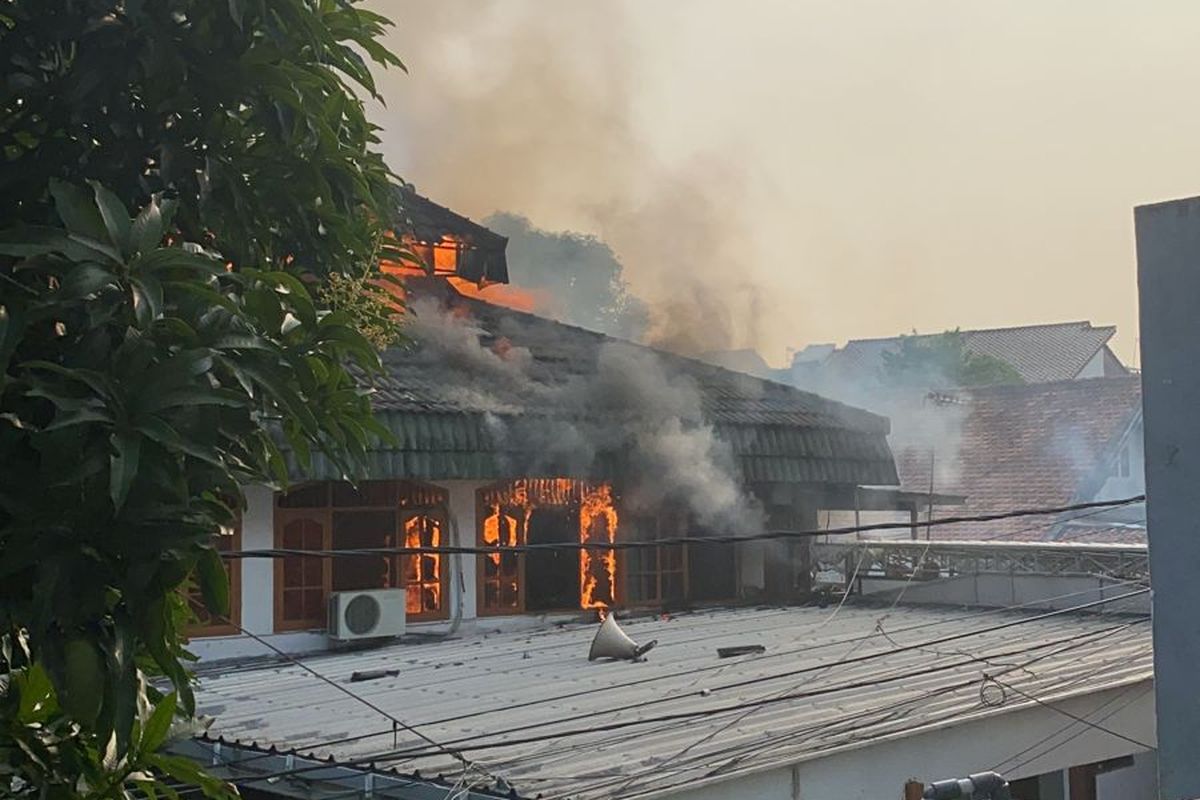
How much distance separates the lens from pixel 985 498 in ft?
104

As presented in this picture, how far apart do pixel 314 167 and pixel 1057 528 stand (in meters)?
27.1

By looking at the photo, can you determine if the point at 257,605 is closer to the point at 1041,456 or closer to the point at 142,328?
the point at 142,328

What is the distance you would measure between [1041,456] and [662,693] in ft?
79.2

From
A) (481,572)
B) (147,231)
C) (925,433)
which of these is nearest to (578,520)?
(481,572)

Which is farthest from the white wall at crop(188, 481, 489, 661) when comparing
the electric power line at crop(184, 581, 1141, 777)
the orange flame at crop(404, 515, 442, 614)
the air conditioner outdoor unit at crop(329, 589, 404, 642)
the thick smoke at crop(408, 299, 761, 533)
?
the electric power line at crop(184, 581, 1141, 777)

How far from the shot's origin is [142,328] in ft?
8.78

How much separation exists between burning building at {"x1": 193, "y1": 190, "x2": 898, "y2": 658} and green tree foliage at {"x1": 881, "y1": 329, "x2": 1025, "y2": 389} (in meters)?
29.3

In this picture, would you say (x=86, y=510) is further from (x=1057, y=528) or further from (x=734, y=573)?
(x=1057, y=528)

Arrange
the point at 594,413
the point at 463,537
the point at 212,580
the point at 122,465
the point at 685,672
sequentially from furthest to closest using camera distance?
the point at 594,413 → the point at 463,537 → the point at 685,672 → the point at 212,580 → the point at 122,465

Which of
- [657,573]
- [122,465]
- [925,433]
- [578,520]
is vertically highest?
[925,433]

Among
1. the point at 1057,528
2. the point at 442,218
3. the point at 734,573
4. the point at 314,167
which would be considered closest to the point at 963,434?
the point at 1057,528

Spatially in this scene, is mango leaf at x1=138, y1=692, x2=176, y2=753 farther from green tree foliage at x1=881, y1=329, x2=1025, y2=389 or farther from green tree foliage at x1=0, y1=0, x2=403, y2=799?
green tree foliage at x1=881, y1=329, x2=1025, y2=389

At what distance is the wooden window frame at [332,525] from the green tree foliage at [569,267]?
63.5 feet

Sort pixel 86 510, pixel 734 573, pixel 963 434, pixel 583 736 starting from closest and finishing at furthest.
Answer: pixel 86 510 < pixel 583 736 < pixel 734 573 < pixel 963 434
